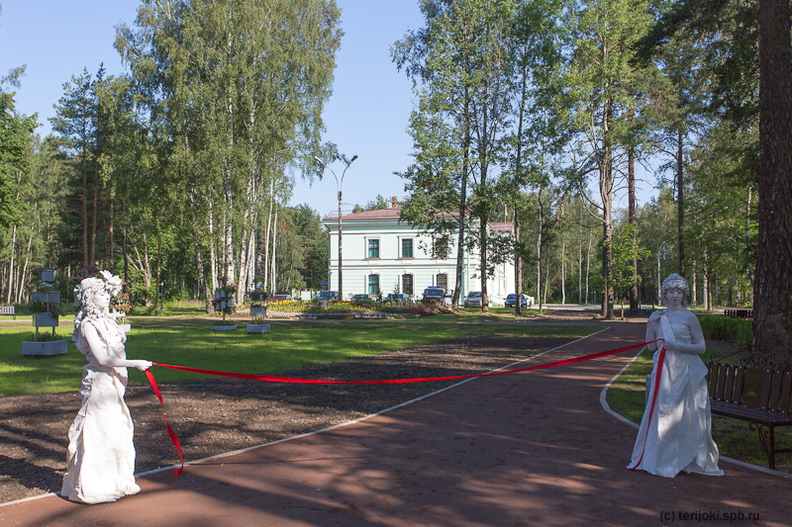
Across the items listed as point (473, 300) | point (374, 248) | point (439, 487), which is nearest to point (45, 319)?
point (439, 487)

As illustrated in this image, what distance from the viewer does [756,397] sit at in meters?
6.58

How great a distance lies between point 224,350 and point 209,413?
7969 mm

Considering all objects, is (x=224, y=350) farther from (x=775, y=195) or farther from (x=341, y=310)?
(x=341, y=310)

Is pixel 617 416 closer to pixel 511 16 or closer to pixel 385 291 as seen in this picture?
pixel 511 16

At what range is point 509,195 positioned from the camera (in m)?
36.2

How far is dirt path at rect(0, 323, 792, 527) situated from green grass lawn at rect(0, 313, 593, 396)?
6317 mm

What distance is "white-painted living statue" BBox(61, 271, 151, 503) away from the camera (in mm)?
5000

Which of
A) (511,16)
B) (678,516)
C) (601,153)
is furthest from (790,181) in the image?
(511,16)

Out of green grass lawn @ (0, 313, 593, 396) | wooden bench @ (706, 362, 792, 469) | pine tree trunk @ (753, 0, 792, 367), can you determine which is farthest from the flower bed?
wooden bench @ (706, 362, 792, 469)

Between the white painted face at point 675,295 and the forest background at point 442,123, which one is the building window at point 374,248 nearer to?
the forest background at point 442,123

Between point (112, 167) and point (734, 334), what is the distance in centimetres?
3379

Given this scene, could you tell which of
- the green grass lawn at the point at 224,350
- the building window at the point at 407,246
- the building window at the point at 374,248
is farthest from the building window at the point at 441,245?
the green grass lawn at the point at 224,350

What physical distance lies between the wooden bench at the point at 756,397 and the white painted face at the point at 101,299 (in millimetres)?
6418

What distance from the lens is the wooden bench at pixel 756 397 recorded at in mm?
5973
